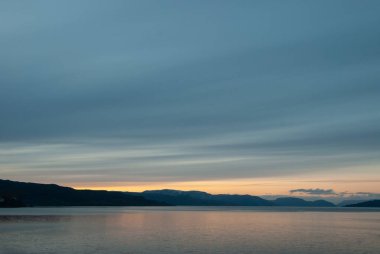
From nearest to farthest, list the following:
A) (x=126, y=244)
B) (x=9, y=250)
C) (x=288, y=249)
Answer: (x=9, y=250), (x=288, y=249), (x=126, y=244)

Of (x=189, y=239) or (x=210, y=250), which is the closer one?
(x=210, y=250)

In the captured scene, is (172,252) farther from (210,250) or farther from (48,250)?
(48,250)

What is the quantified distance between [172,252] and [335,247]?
23433 mm

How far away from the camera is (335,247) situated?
66.4 m

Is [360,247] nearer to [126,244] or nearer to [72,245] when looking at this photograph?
[126,244]

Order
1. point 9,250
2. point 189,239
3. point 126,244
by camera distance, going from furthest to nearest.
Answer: point 189,239
point 126,244
point 9,250

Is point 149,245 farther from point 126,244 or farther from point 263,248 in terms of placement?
point 263,248

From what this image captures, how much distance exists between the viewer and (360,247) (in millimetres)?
66188

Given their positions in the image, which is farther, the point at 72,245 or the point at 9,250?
the point at 72,245

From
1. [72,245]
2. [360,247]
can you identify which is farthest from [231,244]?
[72,245]

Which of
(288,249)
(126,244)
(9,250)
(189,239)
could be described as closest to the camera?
(9,250)

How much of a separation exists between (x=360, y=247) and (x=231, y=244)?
1769cm

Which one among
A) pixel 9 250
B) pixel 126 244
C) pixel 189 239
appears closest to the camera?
pixel 9 250

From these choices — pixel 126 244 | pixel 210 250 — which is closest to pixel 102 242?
pixel 126 244
